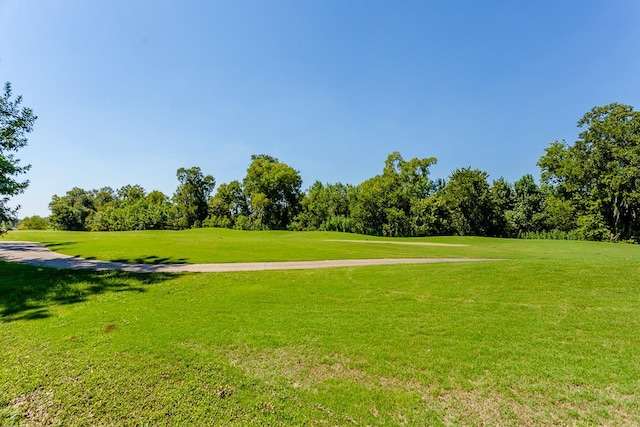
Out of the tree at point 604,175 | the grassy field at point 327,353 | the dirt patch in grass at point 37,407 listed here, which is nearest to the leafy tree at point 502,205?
the tree at point 604,175

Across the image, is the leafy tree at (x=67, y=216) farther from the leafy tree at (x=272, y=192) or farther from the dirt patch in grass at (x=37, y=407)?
the dirt patch in grass at (x=37, y=407)

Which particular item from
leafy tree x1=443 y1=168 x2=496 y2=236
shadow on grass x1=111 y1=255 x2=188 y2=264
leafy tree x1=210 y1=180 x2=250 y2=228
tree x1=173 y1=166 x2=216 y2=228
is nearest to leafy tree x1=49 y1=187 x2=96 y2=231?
tree x1=173 y1=166 x2=216 y2=228

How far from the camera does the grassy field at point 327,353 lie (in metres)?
3.71

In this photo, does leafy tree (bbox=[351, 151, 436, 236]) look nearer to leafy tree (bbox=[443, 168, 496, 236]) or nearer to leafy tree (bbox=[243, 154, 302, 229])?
leafy tree (bbox=[443, 168, 496, 236])

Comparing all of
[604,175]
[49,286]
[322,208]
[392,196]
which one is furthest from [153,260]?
[604,175]

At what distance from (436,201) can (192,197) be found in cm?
4966

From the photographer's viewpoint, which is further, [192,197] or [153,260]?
[192,197]

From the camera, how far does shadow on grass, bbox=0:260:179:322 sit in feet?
24.7

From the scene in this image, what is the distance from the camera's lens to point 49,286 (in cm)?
962

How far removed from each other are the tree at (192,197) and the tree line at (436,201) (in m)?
0.21

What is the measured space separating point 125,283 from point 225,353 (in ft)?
23.1

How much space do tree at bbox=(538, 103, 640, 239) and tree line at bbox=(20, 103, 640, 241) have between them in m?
0.10

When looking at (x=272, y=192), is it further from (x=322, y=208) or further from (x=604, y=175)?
(x=604, y=175)

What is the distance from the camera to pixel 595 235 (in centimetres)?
3569
